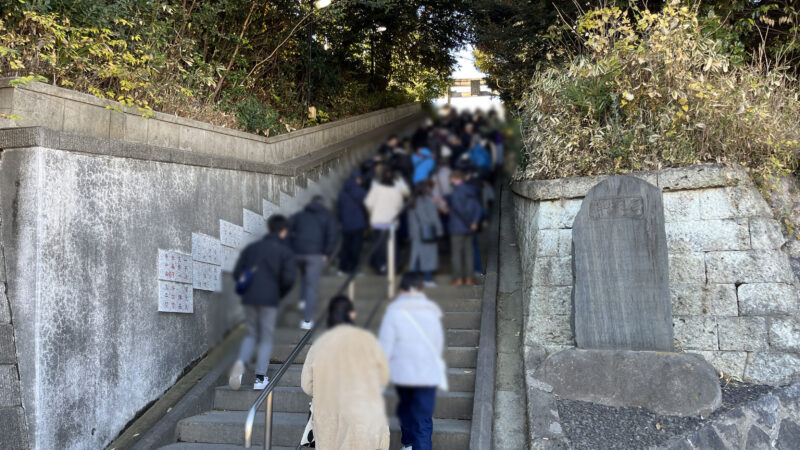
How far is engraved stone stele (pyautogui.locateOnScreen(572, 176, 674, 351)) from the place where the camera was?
169 inches

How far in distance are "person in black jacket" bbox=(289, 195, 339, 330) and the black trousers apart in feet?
0.11

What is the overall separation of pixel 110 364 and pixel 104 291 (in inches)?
23.7

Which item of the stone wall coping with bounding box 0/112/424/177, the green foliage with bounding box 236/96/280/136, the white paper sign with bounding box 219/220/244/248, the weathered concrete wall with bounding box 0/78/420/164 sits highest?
the green foliage with bounding box 236/96/280/136

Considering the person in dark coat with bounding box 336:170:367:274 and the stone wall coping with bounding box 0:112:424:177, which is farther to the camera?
the stone wall coping with bounding box 0:112:424:177

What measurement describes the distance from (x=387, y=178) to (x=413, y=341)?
429mm

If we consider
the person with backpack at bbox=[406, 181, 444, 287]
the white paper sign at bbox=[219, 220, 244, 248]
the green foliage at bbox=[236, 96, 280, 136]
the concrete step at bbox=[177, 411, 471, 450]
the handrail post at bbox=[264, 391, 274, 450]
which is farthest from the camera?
the green foliage at bbox=[236, 96, 280, 136]

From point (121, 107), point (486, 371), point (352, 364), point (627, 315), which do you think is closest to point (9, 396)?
point (121, 107)

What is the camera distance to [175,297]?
18.5ft

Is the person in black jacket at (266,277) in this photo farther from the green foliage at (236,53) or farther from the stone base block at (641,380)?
the green foliage at (236,53)

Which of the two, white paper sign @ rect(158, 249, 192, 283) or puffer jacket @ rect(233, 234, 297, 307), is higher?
white paper sign @ rect(158, 249, 192, 283)

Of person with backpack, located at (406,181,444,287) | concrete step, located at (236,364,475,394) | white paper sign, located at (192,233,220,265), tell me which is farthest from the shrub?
person with backpack, located at (406,181,444,287)

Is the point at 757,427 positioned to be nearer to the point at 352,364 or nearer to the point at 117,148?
the point at 352,364

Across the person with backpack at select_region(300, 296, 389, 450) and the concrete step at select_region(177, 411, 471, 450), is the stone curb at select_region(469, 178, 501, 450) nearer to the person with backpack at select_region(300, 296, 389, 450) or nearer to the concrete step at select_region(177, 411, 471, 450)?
the concrete step at select_region(177, 411, 471, 450)

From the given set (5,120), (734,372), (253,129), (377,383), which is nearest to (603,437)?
(734,372)
